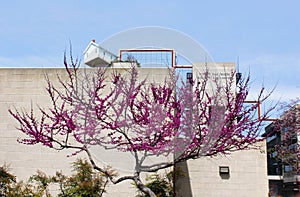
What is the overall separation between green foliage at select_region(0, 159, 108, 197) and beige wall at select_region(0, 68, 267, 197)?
24cm

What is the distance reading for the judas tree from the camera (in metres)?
4.48

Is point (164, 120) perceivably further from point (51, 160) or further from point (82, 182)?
point (51, 160)

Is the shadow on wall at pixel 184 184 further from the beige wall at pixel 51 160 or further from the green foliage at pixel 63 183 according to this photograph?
the green foliage at pixel 63 183

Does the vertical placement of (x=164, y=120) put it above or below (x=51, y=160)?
above

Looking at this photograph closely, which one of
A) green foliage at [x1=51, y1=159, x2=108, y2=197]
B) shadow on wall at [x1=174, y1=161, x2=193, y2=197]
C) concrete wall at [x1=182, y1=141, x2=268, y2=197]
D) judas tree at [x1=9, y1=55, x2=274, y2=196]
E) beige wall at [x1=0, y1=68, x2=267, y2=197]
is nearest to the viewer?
judas tree at [x1=9, y1=55, x2=274, y2=196]

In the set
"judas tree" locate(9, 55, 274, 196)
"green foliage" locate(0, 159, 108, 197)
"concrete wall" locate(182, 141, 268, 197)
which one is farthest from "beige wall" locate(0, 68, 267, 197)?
"judas tree" locate(9, 55, 274, 196)

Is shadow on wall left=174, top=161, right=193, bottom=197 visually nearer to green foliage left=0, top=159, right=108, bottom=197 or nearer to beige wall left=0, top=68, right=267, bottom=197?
beige wall left=0, top=68, right=267, bottom=197

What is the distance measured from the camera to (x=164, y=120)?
4.52m

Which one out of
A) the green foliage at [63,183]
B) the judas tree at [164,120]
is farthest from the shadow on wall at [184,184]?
the judas tree at [164,120]

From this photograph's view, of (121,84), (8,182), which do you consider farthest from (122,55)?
(8,182)

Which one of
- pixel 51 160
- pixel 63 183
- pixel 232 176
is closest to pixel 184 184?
pixel 232 176

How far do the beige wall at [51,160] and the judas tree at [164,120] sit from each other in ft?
5.12

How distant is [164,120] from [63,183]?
3.12m

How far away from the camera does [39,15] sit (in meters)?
5.05
